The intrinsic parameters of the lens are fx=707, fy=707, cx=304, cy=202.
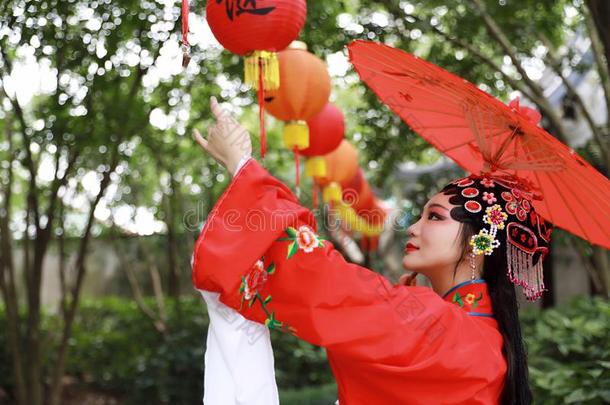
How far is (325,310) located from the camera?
6.02 feet

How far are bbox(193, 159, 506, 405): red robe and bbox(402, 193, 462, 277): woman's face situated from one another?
0.78 ft

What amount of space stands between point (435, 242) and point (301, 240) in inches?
22.7

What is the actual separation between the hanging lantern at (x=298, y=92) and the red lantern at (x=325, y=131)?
74 cm

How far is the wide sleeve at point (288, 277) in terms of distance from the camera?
1.79m

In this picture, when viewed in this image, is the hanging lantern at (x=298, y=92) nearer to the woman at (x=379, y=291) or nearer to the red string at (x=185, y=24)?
the red string at (x=185, y=24)

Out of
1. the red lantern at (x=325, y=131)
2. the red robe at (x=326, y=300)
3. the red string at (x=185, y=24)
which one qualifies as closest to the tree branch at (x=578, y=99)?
the red lantern at (x=325, y=131)

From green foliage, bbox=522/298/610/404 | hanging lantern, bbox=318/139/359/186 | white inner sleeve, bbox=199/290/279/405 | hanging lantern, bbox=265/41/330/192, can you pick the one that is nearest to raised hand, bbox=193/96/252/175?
white inner sleeve, bbox=199/290/279/405

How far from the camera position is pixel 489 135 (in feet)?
7.88

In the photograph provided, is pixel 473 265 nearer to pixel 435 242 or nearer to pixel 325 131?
pixel 435 242

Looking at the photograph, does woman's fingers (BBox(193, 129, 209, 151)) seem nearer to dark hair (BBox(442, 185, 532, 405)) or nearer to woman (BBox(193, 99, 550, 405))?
woman (BBox(193, 99, 550, 405))

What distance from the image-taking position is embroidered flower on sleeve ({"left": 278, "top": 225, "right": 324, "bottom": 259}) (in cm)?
182

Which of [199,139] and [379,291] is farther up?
[199,139]

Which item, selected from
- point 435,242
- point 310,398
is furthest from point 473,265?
point 310,398

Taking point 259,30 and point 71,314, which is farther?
point 71,314
